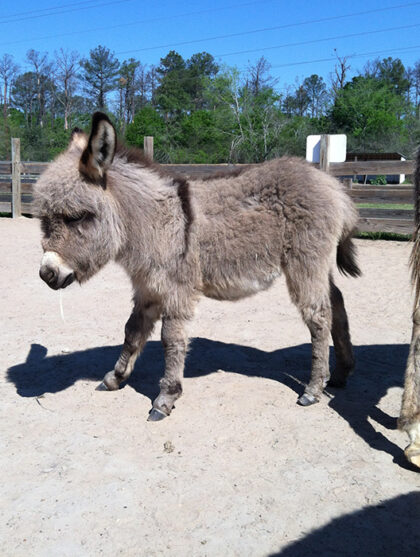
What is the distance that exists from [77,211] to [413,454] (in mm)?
2742

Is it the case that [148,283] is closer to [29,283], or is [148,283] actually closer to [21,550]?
[21,550]

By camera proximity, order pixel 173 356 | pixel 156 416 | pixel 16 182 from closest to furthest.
Result: pixel 156 416 < pixel 173 356 < pixel 16 182

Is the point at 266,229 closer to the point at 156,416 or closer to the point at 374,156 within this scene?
the point at 156,416

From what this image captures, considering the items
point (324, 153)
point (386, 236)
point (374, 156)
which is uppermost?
point (374, 156)

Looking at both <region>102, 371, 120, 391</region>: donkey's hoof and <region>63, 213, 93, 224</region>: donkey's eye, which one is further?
<region>102, 371, 120, 391</region>: donkey's hoof

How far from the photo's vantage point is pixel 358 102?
158ft

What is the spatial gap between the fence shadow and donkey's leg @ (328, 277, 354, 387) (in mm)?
1707

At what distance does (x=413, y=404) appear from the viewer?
316cm

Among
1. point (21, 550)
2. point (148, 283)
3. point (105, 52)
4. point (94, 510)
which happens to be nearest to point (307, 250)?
point (148, 283)

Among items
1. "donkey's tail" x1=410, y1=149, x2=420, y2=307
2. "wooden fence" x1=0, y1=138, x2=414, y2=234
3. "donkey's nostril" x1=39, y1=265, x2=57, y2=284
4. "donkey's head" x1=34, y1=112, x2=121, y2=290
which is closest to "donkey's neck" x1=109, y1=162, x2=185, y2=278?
"donkey's head" x1=34, y1=112, x2=121, y2=290

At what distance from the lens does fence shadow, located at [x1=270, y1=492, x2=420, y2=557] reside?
2471 mm

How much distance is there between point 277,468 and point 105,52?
64.6 meters

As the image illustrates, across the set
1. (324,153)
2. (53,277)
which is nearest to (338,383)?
(53,277)

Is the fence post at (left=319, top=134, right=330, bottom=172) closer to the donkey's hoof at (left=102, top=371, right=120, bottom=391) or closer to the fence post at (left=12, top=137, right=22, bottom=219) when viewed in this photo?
the fence post at (left=12, top=137, right=22, bottom=219)
